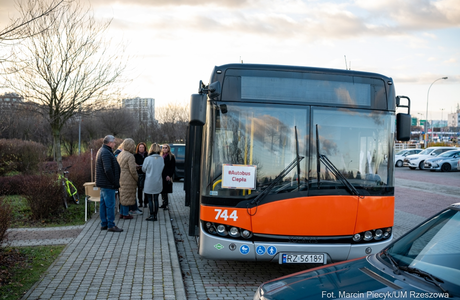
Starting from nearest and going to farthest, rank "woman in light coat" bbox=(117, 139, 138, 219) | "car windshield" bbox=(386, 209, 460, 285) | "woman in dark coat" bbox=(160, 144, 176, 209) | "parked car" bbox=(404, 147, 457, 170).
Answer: "car windshield" bbox=(386, 209, 460, 285) → "woman in light coat" bbox=(117, 139, 138, 219) → "woman in dark coat" bbox=(160, 144, 176, 209) → "parked car" bbox=(404, 147, 457, 170)

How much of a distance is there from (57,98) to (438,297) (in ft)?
44.4

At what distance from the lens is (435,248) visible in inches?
131

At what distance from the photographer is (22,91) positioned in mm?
13766

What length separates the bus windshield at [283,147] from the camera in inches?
220

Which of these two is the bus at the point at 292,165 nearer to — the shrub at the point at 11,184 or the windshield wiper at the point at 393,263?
the windshield wiper at the point at 393,263

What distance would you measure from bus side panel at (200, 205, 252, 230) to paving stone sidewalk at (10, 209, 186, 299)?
919 millimetres

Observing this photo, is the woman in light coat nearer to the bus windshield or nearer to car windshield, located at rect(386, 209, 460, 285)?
the bus windshield

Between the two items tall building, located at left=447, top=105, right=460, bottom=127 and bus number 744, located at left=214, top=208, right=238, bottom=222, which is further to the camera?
tall building, located at left=447, top=105, right=460, bottom=127

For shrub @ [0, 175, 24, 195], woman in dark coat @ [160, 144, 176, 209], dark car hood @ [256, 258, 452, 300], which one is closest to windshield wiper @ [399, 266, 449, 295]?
dark car hood @ [256, 258, 452, 300]

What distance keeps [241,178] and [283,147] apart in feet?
2.27

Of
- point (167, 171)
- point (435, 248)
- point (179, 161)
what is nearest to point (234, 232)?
point (435, 248)

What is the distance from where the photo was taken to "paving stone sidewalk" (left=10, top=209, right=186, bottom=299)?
16.2 feet

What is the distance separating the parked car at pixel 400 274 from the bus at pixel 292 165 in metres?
1.93

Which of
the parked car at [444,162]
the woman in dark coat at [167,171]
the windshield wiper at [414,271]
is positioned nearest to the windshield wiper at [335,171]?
the windshield wiper at [414,271]
